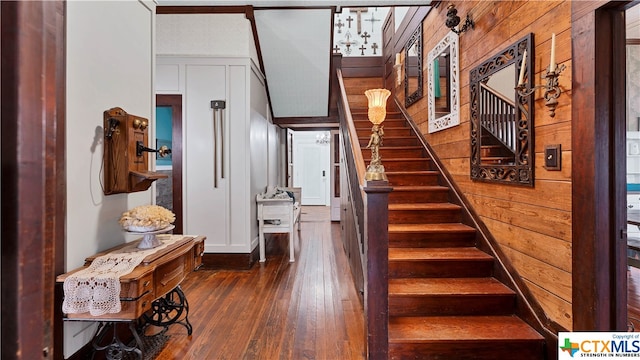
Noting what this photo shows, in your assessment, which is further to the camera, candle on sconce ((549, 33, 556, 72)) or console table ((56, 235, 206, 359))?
candle on sconce ((549, 33, 556, 72))

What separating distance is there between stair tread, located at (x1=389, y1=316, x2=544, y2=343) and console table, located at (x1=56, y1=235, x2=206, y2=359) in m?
1.45

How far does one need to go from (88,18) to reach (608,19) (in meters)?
2.80

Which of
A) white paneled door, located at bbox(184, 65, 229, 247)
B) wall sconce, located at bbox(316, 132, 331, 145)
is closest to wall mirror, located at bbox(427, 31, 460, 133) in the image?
white paneled door, located at bbox(184, 65, 229, 247)

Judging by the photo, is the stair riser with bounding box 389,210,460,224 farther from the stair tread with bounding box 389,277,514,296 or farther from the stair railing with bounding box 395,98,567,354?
the stair tread with bounding box 389,277,514,296

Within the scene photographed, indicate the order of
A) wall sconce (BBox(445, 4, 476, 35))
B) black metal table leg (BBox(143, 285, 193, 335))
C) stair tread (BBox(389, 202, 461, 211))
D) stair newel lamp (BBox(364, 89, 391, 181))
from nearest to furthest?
stair newel lamp (BBox(364, 89, 391, 181)) < black metal table leg (BBox(143, 285, 193, 335)) < wall sconce (BBox(445, 4, 476, 35)) < stair tread (BBox(389, 202, 461, 211))

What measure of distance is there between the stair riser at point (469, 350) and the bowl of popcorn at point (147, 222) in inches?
63.9

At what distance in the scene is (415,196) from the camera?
330 cm

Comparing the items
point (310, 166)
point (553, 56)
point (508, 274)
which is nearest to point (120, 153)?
point (553, 56)

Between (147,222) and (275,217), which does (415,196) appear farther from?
(147,222)

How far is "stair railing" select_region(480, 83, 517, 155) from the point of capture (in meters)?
2.20

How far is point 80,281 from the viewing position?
1.55 meters

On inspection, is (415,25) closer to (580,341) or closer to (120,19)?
(120,19)

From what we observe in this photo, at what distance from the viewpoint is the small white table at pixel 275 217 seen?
4180mm

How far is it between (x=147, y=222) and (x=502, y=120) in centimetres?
254
